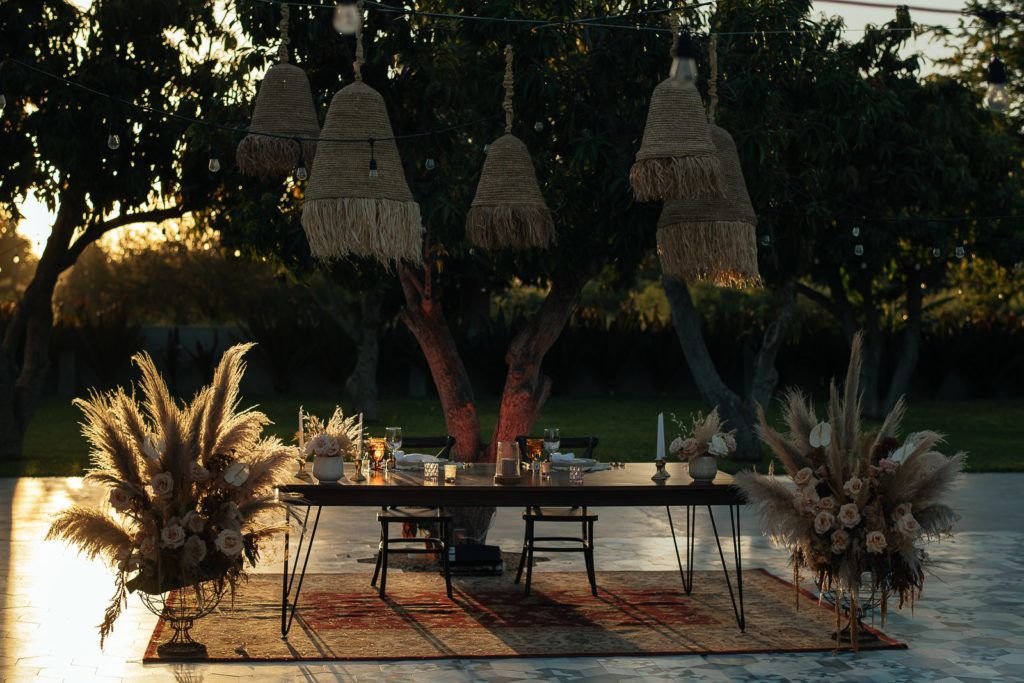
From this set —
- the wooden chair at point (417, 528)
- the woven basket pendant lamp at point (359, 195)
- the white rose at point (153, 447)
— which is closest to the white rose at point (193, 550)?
the white rose at point (153, 447)

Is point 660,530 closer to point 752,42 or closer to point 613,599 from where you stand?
point 613,599

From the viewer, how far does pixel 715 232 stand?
7461 millimetres

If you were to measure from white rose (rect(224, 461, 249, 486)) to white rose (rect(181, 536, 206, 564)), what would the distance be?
0.29 m

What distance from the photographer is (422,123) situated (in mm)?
10141

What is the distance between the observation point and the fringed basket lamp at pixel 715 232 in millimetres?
7469

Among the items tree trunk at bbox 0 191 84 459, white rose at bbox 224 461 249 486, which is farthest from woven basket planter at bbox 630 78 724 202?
tree trunk at bbox 0 191 84 459

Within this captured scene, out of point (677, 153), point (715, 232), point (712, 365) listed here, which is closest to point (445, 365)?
point (715, 232)

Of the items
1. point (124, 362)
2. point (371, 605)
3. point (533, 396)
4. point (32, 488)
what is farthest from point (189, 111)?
point (124, 362)

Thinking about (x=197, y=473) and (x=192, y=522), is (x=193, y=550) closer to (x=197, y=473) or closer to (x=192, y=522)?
(x=192, y=522)

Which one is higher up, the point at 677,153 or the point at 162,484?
the point at 677,153

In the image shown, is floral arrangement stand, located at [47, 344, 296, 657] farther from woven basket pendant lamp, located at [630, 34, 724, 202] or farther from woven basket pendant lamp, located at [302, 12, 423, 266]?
woven basket pendant lamp, located at [630, 34, 724, 202]

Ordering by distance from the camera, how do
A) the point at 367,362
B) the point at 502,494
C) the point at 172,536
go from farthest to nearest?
the point at 367,362, the point at 502,494, the point at 172,536

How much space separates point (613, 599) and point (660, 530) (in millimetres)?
3288

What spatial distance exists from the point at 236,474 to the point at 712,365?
1065 centimetres
